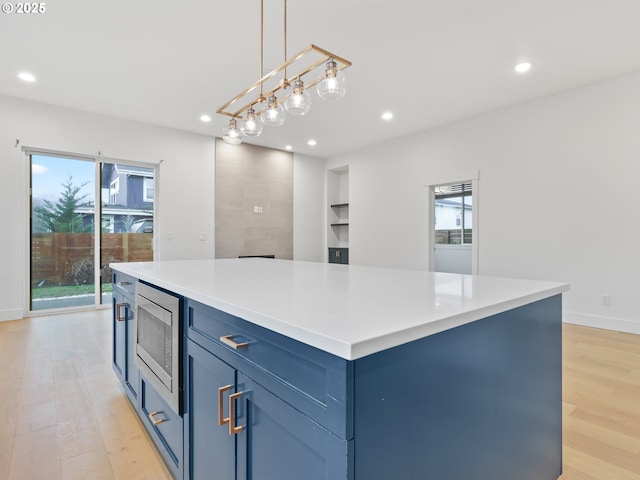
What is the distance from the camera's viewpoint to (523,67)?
344 centimetres

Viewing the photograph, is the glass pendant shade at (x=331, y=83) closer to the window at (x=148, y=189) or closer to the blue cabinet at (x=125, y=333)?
the blue cabinet at (x=125, y=333)

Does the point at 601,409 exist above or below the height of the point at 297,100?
below

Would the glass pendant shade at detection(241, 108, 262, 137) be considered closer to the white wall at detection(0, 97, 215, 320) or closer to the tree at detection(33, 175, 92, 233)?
the white wall at detection(0, 97, 215, 320)

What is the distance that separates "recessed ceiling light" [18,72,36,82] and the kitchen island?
3858mm

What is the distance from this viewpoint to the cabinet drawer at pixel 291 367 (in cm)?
63

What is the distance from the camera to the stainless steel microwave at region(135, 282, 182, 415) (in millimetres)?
1294

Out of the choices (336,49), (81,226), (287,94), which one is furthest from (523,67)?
(81,226)

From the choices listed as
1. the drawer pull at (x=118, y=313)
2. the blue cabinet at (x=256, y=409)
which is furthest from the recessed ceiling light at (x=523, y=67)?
the drawer pull at (x=118, y=313)

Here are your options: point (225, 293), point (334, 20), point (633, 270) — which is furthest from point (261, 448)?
point (633, 270)

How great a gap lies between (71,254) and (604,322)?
22.3 ft

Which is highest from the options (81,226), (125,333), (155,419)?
(81,226)

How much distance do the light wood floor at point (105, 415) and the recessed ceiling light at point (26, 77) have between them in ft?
9.21

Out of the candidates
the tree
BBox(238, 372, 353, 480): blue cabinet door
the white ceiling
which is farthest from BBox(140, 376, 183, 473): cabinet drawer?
the tree

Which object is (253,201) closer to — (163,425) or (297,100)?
(297,100)
